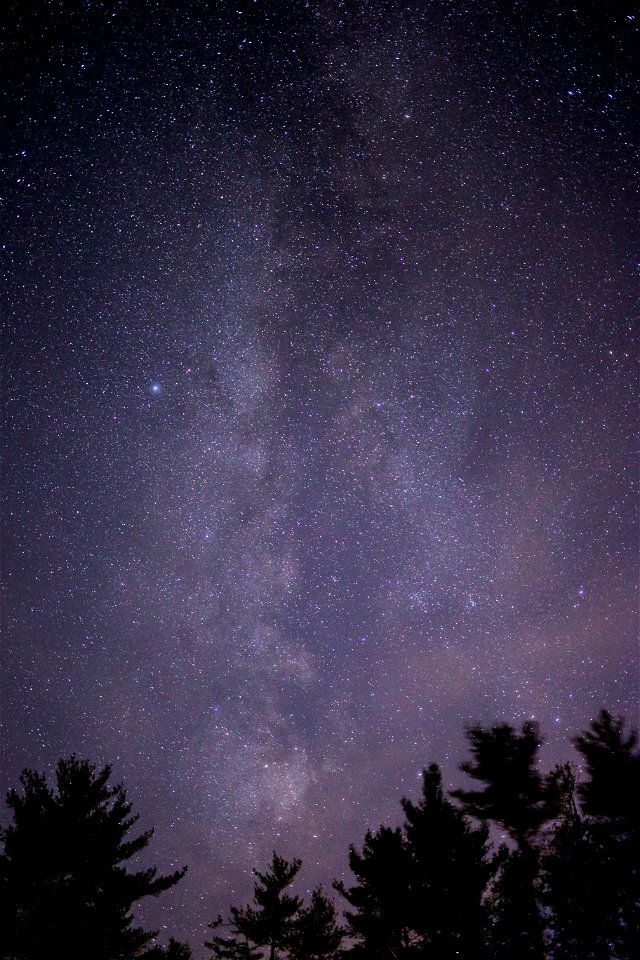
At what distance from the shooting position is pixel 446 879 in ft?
42.1

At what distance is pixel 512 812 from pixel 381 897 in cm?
521

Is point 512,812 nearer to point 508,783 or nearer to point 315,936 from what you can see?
point 508,783

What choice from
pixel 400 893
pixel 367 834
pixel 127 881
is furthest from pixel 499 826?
pixel 127 881

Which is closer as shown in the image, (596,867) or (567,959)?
(567,959)

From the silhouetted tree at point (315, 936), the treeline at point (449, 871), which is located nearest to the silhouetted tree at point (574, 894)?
the treeline at point (449, 871)

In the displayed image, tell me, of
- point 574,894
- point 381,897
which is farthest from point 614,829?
point 381,897

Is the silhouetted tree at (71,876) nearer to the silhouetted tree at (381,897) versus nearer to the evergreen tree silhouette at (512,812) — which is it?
the silhouetted tree at (381,897)

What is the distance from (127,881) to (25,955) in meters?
2.69

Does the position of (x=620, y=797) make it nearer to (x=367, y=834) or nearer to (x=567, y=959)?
(x=567, y=959)

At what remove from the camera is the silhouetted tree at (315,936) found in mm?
18656

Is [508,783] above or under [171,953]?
above

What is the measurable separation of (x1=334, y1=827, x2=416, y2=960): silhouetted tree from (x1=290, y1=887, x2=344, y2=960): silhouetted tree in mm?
3815

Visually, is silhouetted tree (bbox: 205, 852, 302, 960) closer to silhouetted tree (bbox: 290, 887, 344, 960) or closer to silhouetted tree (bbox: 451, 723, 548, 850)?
silhouetted tree (bbox: 290, 887, 344, 960)

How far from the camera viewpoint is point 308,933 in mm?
18938
